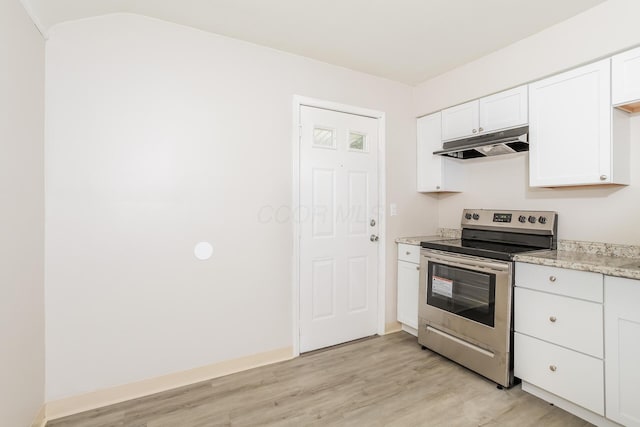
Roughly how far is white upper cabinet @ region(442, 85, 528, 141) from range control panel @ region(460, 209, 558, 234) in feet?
2.45

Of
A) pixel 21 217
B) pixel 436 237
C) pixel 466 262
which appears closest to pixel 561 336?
Answer: pixel 466 262

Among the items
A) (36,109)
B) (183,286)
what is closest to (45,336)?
(183,286)

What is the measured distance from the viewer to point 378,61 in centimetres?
279

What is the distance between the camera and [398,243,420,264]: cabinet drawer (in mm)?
2965

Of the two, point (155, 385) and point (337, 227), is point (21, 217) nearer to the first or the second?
point (155, 385)

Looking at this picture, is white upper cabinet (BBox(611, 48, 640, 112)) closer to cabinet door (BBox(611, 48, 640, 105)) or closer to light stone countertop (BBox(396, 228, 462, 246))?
cabinet door (BBox(611, 48, 640, 105))

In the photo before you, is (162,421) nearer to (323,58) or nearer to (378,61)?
(323,58)

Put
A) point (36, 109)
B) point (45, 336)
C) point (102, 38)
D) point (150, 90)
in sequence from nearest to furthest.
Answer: point (36, 109) < point (45, 336) < point (102, 38) < point (150, 90)

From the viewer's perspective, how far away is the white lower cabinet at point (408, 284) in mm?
2977

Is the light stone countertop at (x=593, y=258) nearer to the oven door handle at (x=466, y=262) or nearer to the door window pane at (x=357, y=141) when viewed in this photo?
the oven door handle at (x=466, y=262)

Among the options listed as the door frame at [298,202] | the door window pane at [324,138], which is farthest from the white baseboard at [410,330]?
the door window pane at [324,138]

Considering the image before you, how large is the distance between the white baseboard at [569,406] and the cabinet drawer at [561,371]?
0.07 m

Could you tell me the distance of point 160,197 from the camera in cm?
→ 216

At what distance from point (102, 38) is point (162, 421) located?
8.12 ft
